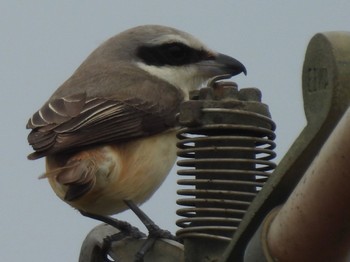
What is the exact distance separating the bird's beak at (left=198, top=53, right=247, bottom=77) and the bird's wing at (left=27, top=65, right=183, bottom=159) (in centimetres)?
32

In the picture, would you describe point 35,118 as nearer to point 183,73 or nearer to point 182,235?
point 183,73

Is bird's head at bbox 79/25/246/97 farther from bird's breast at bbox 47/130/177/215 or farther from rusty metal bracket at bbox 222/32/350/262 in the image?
rusty metal bracket at bbox 222/32/350/262

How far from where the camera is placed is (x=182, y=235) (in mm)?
3189

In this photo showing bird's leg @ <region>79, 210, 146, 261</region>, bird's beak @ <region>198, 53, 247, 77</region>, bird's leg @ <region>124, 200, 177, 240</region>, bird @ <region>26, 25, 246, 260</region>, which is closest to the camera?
bird's leg @ <region>79, 210, 146, 261</region>

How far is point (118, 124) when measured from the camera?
17.1 ft

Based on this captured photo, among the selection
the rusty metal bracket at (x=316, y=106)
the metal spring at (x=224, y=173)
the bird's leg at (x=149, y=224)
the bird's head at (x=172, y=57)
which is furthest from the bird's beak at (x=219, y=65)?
the rusty metal bracket at (x=316, y=106)

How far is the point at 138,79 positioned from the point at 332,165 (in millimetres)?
3993

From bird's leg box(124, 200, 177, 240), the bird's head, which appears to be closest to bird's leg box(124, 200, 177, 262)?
bird's leg box(124, 200, 177, 240)

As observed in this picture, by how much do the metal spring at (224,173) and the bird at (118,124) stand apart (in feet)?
5.25

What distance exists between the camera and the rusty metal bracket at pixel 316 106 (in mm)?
1998

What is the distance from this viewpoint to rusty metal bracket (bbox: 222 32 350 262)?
2.00 meters

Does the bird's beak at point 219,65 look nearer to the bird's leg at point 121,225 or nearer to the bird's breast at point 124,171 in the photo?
the bird's breast at point 124,171

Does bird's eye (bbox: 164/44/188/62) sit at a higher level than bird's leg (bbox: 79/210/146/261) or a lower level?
higher

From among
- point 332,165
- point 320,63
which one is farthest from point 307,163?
point 332,165
